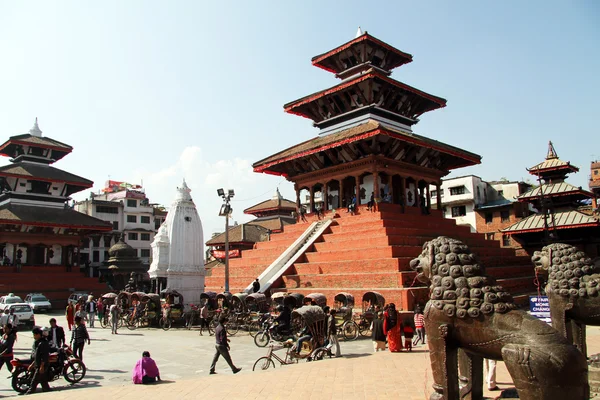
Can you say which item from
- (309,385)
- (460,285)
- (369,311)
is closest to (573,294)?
(460,285)

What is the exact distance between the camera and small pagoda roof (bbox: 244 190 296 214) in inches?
2055

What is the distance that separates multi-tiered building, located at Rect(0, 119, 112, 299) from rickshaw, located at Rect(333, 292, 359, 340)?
2379 cm

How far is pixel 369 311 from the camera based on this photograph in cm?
A: 1628

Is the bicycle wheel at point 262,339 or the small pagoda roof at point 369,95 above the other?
the small pagoda roof at point 369,95

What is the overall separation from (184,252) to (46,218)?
20912mm

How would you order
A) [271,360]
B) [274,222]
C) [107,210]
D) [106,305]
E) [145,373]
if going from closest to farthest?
[145,373] → [271,360] → [106,305] → [274,222] → [107,210]

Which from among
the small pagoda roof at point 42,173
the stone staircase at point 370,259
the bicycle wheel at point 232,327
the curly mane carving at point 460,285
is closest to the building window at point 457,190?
the stone staircase at point 370,259

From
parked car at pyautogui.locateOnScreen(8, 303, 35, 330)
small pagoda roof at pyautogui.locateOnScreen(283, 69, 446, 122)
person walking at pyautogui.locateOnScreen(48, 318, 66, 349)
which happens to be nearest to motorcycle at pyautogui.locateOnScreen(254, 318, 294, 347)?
person walking at pyautogui.locateOnScreen(48, 318, 66, 349)

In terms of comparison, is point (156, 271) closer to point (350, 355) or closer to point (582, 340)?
point (350, 355)

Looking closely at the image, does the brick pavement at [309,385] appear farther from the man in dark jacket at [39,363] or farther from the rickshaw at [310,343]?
the rickshaw at [310,343]

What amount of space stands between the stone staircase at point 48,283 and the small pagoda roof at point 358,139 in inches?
622

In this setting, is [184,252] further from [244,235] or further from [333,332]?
[244,235]

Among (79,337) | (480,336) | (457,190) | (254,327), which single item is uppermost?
(457,190)

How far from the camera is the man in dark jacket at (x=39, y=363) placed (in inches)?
383
